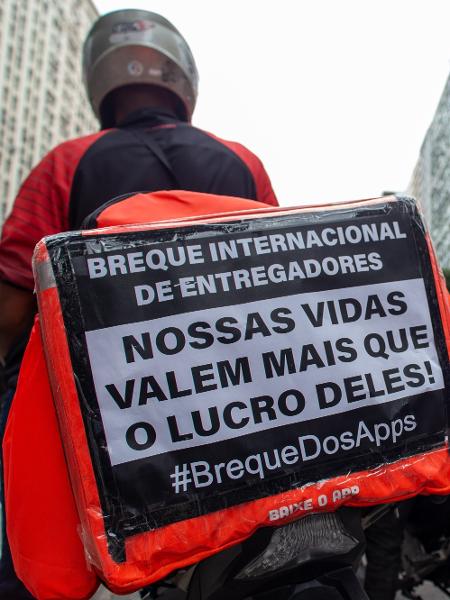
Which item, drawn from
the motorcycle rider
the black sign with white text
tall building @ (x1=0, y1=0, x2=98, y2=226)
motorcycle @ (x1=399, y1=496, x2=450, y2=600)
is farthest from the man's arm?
tall building @ (x1=0, y1=0, x2=98, y2=226)

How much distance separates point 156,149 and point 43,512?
3.91 ft

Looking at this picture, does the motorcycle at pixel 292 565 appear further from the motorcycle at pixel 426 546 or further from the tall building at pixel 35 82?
the tall building at pixel 35 82

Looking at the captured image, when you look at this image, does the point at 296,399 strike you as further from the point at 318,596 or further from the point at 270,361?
the point at 318,596

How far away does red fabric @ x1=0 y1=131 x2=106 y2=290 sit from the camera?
1621 mm

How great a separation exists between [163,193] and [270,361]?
48cm

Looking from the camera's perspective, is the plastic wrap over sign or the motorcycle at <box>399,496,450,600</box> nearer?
the plastic wrap over sign

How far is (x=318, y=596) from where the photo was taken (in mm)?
1067

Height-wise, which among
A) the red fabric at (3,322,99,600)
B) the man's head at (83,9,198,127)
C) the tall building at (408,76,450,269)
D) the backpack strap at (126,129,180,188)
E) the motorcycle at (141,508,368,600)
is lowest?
the tall building at (408,76,450,269)

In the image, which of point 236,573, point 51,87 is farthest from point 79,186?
point 51,87

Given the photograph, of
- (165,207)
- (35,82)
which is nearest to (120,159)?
(165,207)

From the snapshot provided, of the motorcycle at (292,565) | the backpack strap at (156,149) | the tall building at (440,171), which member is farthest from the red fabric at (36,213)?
the tall building at (440,171)

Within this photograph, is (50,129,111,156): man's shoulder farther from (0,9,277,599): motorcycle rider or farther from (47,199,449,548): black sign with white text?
(47,199,449,548): black sign with white text

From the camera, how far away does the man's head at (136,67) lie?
6.99 feet

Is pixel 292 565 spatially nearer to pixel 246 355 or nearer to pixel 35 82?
pixel 246 355
